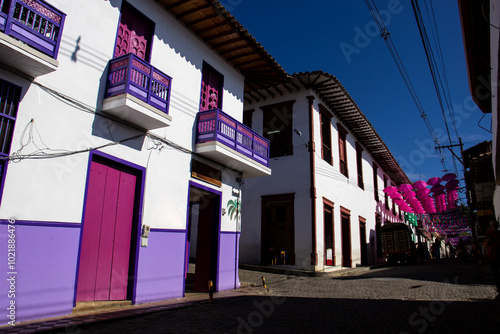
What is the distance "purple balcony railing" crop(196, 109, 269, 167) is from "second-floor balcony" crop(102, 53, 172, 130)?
1.78m

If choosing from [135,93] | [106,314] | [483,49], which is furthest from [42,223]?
[483,49]

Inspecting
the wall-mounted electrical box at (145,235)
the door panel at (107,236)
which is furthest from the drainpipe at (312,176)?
the door panel at (107,236)

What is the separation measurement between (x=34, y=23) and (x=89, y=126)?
6.32ft

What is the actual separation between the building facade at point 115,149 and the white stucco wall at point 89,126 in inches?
0.9

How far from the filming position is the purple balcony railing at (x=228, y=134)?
9.51 metres

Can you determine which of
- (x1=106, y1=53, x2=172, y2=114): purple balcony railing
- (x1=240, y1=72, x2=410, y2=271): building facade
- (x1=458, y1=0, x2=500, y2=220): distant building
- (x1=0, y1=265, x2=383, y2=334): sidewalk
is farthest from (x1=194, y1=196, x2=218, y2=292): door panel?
(x1=458, y1=0, x2=500, y2=220): distant building

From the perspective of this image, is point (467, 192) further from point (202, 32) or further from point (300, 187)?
point (202, 32)

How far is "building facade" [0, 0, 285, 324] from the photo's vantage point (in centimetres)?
553

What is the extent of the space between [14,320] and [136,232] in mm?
2817

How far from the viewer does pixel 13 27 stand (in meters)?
5.31

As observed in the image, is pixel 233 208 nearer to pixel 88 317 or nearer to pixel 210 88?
pixel 210 88

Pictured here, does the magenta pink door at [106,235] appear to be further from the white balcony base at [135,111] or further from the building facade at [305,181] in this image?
the building facade at [305,181]

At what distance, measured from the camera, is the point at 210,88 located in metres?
10.8

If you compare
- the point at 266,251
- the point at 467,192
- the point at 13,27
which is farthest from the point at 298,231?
the point at 467,192
